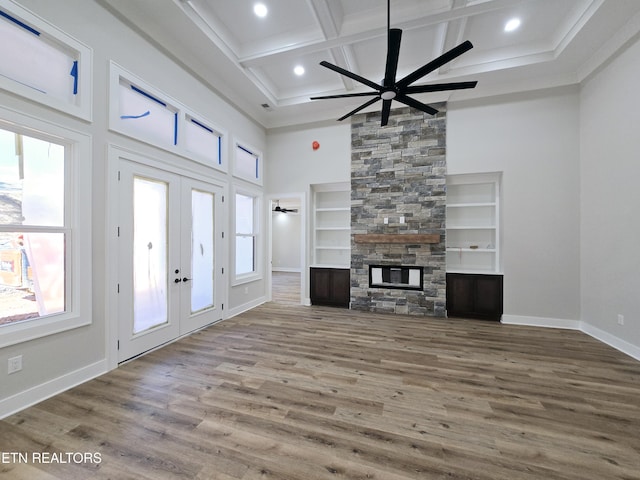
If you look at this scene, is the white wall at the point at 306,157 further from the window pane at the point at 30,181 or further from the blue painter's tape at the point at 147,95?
the window pane at the point at 30,181

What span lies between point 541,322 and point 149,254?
20.5 ft

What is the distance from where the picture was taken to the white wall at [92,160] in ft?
7.47

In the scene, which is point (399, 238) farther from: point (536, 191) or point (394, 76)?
point (394, 76)

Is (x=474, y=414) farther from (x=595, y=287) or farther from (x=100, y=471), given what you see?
(x=595, y=287)

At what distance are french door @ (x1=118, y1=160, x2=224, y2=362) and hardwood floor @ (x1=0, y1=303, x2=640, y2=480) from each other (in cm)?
42

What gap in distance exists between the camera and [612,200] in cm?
372

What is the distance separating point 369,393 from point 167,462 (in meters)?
1.63

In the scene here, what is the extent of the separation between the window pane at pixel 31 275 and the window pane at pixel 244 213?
302 centimetres

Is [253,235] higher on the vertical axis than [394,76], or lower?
lower

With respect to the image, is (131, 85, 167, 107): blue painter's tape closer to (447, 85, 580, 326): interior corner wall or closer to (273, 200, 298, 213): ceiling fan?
(447, 85, 580, 326): interior corner wall

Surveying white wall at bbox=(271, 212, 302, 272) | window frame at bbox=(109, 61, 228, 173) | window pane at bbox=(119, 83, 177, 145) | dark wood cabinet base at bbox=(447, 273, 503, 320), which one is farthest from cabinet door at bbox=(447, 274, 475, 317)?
white wall at bbox=(271, 212, 302, 272)

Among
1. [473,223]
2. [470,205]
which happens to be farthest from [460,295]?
[470,205]

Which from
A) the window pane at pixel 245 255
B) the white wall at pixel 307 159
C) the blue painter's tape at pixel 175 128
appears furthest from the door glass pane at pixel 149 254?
the white wall at pixel 307 159

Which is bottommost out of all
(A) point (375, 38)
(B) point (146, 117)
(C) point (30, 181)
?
(C) point (30, 181)
